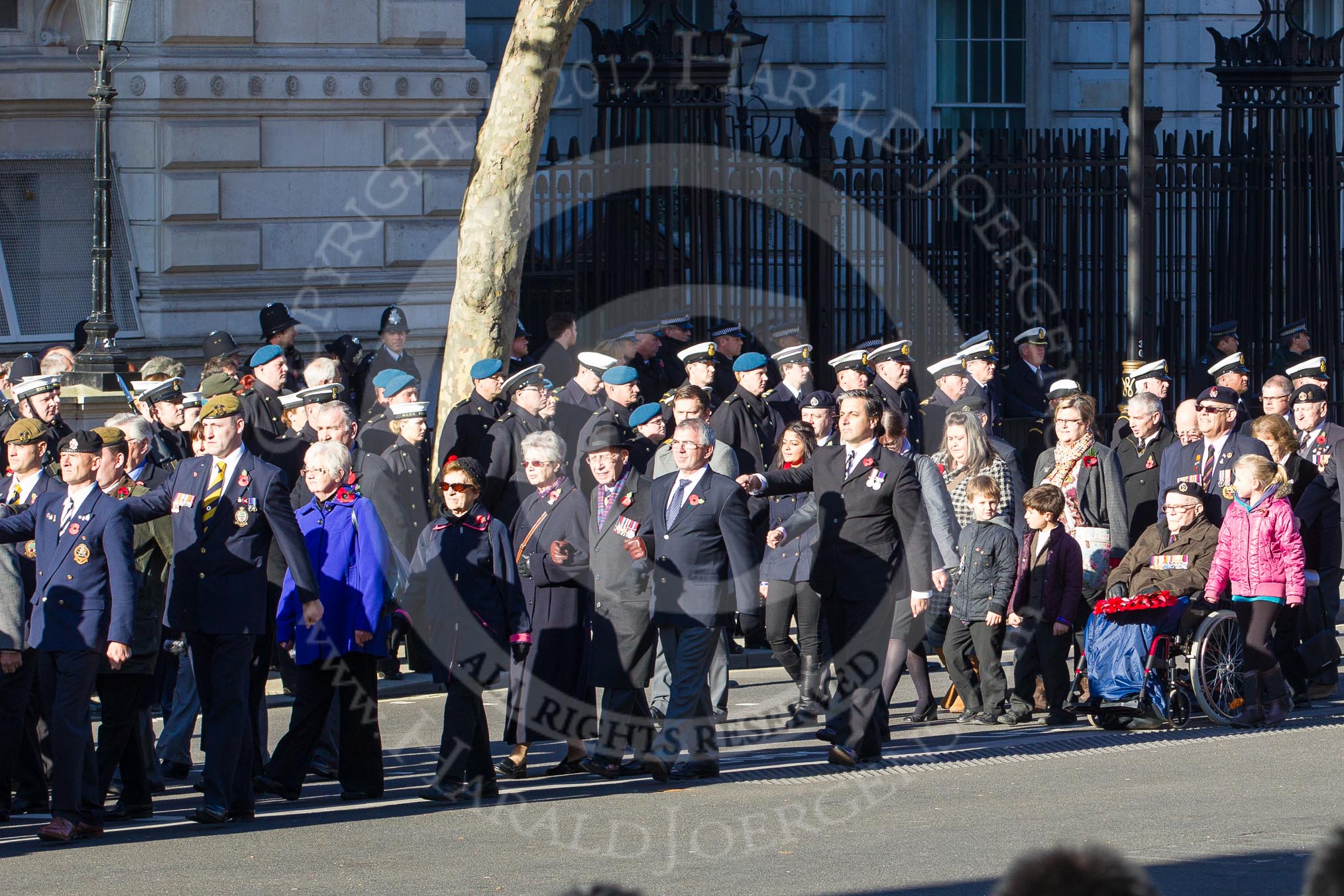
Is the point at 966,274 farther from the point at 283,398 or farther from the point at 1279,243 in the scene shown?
the point at 283,398

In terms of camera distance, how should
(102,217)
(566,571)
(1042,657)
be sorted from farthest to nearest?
(102,217) → (1042,657) → (566,571)

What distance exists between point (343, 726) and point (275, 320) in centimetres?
676

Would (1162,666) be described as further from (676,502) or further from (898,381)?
(898,381)

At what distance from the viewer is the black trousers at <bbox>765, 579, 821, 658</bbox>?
35.4 ft

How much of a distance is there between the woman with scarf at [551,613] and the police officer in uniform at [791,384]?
4.42 metres

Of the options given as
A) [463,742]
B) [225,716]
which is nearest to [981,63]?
[463,742]

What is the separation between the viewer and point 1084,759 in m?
9.61

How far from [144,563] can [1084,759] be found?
14.7 ft

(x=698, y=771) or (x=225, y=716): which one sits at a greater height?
(x=225, y=716)

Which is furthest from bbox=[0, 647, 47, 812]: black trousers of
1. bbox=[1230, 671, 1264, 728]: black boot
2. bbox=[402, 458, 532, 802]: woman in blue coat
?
bbox=[1230, 671, 1264, 728]: black boot

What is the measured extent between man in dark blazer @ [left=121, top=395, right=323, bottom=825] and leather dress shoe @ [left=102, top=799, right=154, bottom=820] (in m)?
0.19

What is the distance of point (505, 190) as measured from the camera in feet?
47.3

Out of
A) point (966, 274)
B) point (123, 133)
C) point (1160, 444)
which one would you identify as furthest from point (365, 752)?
point (966, 274)

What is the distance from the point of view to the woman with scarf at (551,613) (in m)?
9.41
